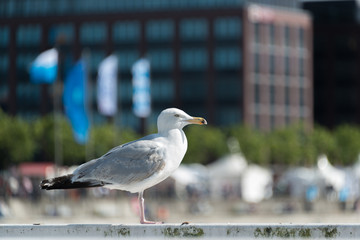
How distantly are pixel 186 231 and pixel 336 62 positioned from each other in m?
158

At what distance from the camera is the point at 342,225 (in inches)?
319

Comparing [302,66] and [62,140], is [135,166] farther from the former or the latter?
[302,66]

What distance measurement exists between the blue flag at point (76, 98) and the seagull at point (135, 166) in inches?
1781

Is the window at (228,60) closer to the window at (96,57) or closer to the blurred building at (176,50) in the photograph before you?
the blurred building at (176,50)

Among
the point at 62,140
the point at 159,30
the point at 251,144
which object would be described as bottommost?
the point at 251,144

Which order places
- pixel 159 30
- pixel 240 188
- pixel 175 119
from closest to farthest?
pixel 175 119 < pixel 240 188 < pixel 159 30

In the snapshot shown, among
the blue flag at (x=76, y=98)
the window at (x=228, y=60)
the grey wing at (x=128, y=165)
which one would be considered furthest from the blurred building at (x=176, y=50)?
the grey wing at (x=128, y=165)

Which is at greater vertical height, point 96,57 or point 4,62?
point 96,57

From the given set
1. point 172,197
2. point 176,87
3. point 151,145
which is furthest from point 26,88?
point 151,145

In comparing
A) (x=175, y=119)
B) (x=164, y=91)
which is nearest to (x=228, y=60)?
(x=164, y=91)

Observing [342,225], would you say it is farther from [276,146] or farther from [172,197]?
[276,146]

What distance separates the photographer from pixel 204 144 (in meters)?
112

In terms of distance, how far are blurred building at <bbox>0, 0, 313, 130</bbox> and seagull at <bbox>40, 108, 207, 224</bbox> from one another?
12326 centimetres

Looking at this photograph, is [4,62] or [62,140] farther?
[4,62]
